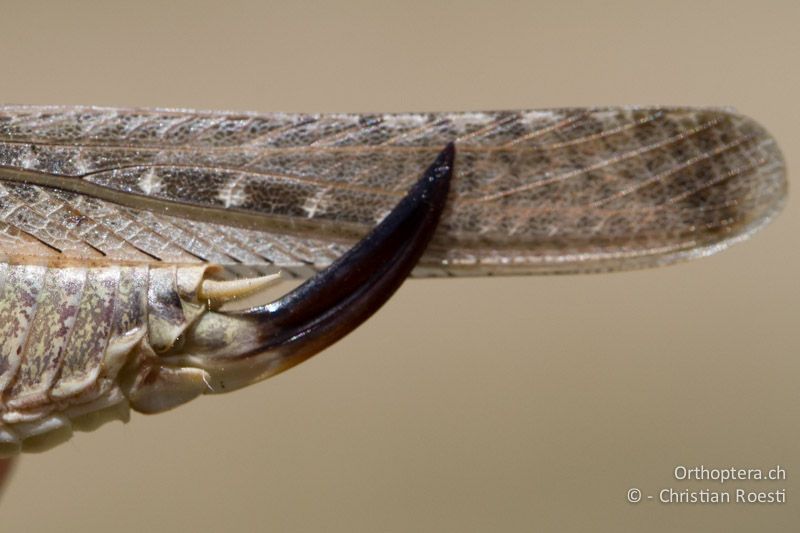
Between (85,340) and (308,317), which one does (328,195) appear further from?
(85,340)

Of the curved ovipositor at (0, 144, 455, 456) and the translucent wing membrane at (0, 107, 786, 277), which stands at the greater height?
the translucent wing membrane at (0, 107, 786, 277)

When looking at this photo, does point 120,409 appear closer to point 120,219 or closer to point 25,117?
point 120,219

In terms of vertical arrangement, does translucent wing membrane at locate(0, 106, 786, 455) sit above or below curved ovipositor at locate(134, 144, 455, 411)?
above

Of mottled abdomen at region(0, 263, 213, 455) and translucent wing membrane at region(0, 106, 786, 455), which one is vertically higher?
translucent wing membrane at region(0, 106, 786, 455)

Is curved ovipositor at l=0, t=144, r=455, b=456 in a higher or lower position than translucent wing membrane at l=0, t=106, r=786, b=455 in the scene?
lower

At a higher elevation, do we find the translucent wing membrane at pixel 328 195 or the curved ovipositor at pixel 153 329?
the translucent wing membrane at pixel 328 195

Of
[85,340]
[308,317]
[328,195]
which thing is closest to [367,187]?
[328,195]

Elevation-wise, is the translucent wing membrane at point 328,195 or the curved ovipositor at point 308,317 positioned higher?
the translucent wing membrane at point 328,195
